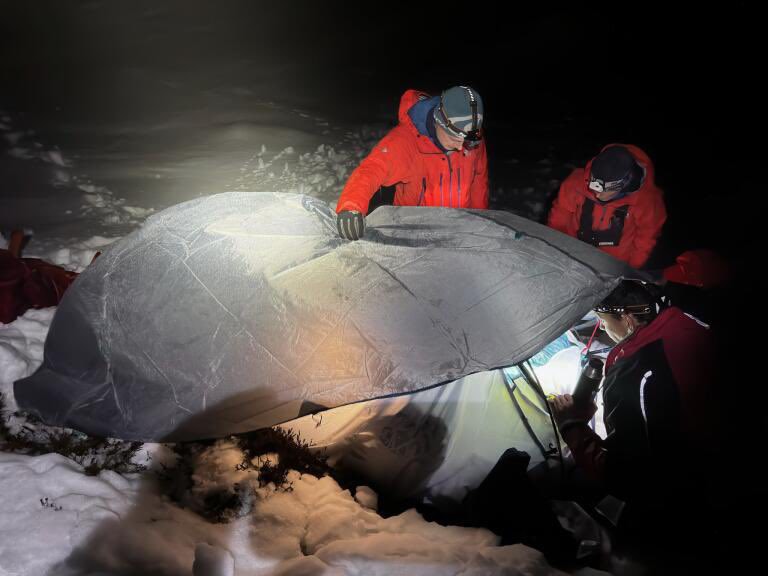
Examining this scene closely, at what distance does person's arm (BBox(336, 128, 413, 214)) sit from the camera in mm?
3015

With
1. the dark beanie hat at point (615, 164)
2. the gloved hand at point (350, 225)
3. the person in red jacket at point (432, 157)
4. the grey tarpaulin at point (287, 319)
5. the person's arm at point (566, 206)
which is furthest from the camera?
the person's arm at point (566, 206)

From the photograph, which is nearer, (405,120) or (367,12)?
(405,120)

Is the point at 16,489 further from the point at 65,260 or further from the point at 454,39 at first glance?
the point at 454,39

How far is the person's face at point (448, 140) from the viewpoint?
11.3 ft

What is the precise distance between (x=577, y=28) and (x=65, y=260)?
15.8 meters

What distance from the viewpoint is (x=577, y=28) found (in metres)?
14.4

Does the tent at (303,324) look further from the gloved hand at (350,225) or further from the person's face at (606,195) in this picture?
the person's face at (606,195)

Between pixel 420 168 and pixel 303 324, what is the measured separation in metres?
1.86

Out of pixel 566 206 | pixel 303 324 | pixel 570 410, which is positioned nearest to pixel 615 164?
pixel 566 206

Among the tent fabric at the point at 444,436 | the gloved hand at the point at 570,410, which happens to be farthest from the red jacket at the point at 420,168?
Result: the gloved hand at the point at 570,410

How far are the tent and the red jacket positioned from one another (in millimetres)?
835

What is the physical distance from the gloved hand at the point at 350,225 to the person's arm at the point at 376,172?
0.56ft

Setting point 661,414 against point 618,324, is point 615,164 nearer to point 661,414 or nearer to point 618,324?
point 618,324

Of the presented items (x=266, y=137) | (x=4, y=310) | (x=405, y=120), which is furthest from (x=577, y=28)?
(x=4, y=310)
